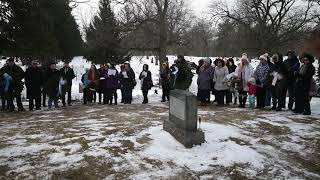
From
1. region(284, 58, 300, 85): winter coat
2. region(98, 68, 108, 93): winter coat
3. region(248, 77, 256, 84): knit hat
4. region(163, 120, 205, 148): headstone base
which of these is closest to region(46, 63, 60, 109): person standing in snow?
region(98, 68, 108, 93): winter coat

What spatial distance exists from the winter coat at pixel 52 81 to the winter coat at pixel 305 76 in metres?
8.82

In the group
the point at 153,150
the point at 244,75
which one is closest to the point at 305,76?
the point at 244,75

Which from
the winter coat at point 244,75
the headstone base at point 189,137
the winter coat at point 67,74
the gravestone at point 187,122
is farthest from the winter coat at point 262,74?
the winter coat at point 67,74

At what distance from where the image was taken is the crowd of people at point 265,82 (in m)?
12.6

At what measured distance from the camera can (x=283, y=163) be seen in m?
7.65

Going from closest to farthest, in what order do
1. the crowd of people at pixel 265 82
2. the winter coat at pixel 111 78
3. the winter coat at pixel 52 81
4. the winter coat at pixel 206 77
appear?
the crowd of people at pixel 265 82
the winter coat at pixel 206 77
the winter coat at pixel 52 81
the winter coat at pixel 111 78

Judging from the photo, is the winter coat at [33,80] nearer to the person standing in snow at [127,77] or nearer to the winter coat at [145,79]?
the person standing in snow at [127,77]

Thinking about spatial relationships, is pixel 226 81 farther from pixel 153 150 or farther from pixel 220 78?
pixel 153 150

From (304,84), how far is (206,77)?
3834mm

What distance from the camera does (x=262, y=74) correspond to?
45.9 ft

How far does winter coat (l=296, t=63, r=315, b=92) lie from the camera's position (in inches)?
485

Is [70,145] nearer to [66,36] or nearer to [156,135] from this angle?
[156,135]

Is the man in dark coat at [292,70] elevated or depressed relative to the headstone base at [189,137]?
elevated

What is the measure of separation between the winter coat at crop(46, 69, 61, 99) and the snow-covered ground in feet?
12.3
